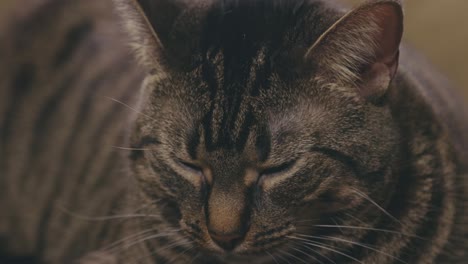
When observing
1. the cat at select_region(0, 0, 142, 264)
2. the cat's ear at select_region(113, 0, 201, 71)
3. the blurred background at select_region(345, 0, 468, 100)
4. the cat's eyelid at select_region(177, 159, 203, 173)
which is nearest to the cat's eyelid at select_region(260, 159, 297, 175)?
the cat's eyelid at select_region(177, 159, 203, 173)

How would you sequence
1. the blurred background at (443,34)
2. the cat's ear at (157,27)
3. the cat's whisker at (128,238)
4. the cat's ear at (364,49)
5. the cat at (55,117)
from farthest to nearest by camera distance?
the blurred background at (443,34) → the cat at (55,117) → the cat's whisker at (128,238) → the cat's ear at (157,27) → the cat's ear at (364,49)

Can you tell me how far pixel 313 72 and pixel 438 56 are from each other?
3.25 ft

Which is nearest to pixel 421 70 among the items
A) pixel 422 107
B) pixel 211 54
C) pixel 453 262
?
pixel 422 107

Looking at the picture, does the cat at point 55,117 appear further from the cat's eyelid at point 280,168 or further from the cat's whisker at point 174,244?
the cat's eyelid at point 280,168

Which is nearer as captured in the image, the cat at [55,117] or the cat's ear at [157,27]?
the cat's ear at [157,27]

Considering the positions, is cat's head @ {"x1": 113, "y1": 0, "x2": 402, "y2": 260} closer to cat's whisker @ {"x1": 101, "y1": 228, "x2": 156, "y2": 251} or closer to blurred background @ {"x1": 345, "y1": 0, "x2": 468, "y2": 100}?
cat's whisker @ {"x1": 101, "y1": 228, "x2": 156, "y2": 251}

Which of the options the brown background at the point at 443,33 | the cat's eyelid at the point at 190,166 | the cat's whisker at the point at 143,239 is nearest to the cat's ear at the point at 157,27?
the cat's eyelid at the point at 190,166

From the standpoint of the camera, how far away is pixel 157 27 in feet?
3.81

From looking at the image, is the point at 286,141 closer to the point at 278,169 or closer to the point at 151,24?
the point at 278,169

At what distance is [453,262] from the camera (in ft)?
4.05

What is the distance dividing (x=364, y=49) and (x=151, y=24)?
0.32 meters

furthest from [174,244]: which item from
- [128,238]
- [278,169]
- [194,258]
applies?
[278,169]

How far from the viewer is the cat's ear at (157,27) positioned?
1.15 m

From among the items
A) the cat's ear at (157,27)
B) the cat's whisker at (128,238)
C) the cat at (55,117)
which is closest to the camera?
the cat's ear at (157,27)
